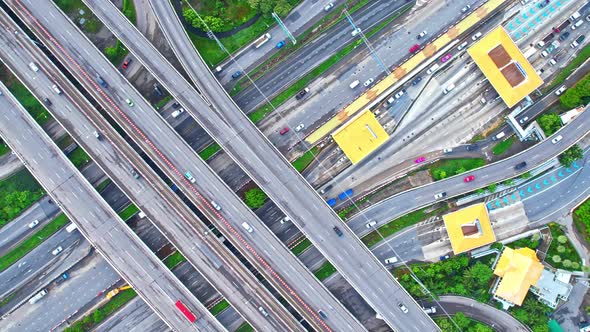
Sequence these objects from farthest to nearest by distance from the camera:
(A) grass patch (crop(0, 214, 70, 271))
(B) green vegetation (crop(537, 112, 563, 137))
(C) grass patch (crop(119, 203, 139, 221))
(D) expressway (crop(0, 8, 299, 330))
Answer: (C) grass patch (crop(119, 203, 139, 221))
(A) grass patch (crop(0, 214, 70, 271))
(B) green vegetation (crop(537, 112, 563, 137))
(D) expressway (crop(0, 8, 299, 330))

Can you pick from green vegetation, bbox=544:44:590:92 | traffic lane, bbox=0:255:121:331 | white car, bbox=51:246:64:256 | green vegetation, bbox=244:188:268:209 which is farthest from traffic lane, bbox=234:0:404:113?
white car, bbox=51:246:64:256

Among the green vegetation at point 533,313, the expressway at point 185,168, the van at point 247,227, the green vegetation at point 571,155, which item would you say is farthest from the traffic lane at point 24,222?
the green vegetation at point 571,155

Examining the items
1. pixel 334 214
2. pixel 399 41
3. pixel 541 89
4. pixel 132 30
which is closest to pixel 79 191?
pixel 132 30

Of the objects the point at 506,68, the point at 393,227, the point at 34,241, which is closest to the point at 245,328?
the point at 393,227

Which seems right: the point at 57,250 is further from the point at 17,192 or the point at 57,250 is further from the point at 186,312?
the point at 186,312

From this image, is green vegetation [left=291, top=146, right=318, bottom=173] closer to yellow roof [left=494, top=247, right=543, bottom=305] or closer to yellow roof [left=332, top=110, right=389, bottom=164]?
yellow roof [left=332, top=110, right=389, bottom=164]
